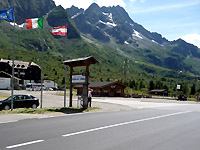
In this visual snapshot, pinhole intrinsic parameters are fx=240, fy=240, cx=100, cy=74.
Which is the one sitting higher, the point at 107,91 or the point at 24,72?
the point at 24,72

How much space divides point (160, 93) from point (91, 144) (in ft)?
352

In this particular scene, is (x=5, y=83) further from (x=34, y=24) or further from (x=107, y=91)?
(x=34, y=24)

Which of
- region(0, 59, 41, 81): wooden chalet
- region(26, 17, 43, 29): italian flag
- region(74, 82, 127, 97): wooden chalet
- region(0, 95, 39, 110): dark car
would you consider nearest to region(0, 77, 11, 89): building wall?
region(0, 59, 41, 81): wooden chalet

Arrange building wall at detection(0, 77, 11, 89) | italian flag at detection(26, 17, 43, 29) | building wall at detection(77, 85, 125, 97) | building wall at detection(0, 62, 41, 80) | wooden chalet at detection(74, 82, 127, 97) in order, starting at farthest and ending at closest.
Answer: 1. building wall at detection(0, 62, 41, 80)
2. building wall at detection(0, 77, 11, 89)
3. building wall at detection(77, 85, 125, 97)
4. wooden chalet at detection(74, 82, 127, 97)
5. italian flag at detection(26, 17, 43, 29)

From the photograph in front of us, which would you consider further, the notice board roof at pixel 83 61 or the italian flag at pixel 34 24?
the notice board roof at pixel 83 61

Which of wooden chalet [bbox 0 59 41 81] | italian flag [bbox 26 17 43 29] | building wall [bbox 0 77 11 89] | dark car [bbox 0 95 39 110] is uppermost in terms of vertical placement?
wooden chalet [bbox 0 59 41 81]

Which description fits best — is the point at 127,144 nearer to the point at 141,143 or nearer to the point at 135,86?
the point at 141,143

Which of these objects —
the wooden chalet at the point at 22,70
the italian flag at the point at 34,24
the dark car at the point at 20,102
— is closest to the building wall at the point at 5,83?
the wooden chalet at the point at 22,70

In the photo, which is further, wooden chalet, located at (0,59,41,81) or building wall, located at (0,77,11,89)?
wooden chalet, located at (0,59,41,81)

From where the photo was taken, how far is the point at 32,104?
22578mm

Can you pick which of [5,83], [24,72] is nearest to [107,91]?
[5,83]

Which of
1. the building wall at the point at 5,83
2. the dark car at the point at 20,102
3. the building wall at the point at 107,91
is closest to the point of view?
the dark car at the point at 20,102

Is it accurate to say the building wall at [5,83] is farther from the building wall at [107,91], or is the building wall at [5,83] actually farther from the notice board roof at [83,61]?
the notice board roof at [83,61]

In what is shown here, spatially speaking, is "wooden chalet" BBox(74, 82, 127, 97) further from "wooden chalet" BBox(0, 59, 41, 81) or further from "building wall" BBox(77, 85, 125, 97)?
"wooden chalet" BBox(0, 59, 41, 81)
